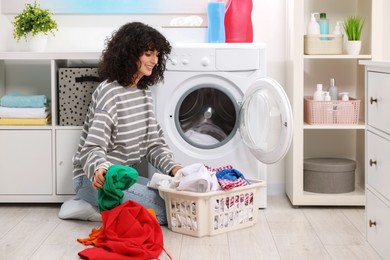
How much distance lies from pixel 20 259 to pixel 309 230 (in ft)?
4.01

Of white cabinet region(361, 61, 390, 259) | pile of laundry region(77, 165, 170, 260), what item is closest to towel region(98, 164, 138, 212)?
pile of laundry region(77, 165, 170, 260)

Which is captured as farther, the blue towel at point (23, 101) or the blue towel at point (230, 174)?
the blue towel at point (23, 101)

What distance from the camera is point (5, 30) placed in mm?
3797

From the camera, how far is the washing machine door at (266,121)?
9.87 feet

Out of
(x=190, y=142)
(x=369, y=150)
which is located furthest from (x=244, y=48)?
(x=369, y=150)

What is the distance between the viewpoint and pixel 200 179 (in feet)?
9.41

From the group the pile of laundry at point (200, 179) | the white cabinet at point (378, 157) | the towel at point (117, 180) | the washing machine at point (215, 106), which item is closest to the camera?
the white cabinet at point (378, 157)

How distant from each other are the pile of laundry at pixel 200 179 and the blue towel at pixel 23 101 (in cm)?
74

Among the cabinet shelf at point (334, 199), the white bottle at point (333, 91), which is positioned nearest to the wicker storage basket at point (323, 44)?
the white bottle at point (333, 91)

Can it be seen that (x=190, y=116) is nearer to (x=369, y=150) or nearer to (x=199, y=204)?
(x=199, y=204)

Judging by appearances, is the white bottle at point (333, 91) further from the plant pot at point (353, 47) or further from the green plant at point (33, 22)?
the green plant at point (33, 22)

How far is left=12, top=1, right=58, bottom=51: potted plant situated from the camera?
350 centimetres

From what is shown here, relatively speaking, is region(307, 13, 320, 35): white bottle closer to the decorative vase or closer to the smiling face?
the smiling face

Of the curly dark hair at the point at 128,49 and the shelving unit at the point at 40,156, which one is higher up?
the curly dark hair at the point at 128,49
